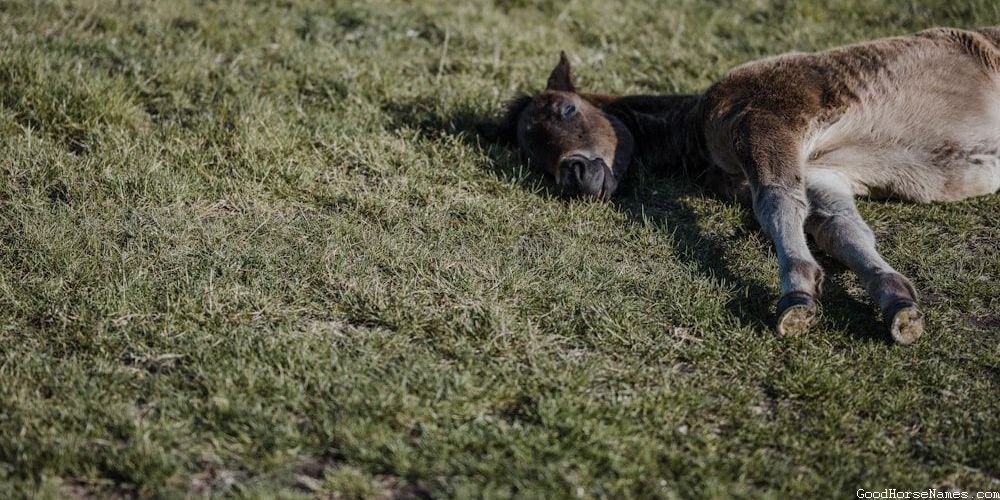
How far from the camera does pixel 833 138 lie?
559 centimetres

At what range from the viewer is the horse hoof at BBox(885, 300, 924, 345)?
14.3ft

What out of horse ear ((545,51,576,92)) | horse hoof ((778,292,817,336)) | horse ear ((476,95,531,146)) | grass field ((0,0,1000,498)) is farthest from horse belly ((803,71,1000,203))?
horse ear ((476,95,531,146))

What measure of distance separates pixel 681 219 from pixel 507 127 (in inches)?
57.2

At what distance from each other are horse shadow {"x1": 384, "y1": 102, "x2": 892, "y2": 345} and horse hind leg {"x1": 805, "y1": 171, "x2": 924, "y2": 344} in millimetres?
103

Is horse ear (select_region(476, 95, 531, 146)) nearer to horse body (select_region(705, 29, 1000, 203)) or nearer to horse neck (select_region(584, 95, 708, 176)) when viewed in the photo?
horse neck (select_region(584, 95, 708, 176))

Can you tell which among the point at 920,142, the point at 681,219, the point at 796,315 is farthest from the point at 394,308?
the point at 920,142

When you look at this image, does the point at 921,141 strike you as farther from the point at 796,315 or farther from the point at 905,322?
the point at 796,315

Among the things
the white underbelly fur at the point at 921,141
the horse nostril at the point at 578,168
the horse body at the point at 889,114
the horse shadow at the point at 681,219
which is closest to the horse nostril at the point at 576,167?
the horse nostril at the point at 578,168

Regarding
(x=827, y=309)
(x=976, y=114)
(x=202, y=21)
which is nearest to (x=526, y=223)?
(x=827, y=309)

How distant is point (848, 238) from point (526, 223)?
1.71 m

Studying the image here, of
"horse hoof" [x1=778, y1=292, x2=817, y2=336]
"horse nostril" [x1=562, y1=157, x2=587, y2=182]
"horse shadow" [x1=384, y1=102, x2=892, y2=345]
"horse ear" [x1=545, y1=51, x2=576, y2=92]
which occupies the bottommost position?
"horse shadow" [x1=384, y1=102, x2=892, y2=345]

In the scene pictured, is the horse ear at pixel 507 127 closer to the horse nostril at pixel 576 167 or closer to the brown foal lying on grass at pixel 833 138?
the brown foal lying on grass at pixel 833 138

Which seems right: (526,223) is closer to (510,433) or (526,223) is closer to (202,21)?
(510,433)

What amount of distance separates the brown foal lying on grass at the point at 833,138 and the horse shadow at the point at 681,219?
0.39ft
